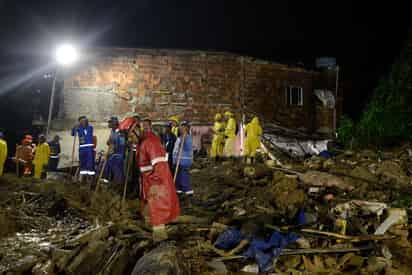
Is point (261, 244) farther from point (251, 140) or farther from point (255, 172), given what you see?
point (251, 140)

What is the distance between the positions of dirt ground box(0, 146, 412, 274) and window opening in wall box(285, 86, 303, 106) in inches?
314

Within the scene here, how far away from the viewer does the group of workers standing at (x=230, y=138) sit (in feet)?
39.6

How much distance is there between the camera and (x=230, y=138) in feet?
40.9

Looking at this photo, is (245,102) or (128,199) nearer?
(128,199)

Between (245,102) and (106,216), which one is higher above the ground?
(245,102)

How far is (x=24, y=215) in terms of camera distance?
6.02 metres

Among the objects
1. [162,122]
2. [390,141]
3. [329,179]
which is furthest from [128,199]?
[390,141]

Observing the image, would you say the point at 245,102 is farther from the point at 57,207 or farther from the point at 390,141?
the point at 57,207

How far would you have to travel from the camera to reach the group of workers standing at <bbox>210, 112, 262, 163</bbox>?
12.1 metres

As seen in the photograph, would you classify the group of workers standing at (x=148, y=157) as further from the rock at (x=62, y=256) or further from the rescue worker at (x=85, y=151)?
the rock at (x=62, y=256)

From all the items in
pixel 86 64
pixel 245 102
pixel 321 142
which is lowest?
pixel 321 142

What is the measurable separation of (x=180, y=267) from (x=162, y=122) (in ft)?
36.3

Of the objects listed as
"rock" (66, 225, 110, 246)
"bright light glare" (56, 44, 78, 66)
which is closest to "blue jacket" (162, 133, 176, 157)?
"rock" (66, 225, 110, 246)

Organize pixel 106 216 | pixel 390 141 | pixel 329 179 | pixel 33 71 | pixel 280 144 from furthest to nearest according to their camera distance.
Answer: pixel 33 71 → pixel 280 144 → pixel 390 141 → pixel 329 179 → pixel 106 216
